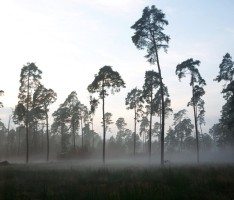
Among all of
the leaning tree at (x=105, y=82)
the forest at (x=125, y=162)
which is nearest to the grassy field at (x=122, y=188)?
the forest at (x=125, y=162)

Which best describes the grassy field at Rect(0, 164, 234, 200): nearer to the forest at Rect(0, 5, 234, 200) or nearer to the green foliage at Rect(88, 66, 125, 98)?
the forest at Rect(0, 5, 234, 200)

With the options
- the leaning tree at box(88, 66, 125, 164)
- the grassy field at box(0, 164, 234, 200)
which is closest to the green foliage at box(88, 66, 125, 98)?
the leaning tree at box(88, 66, 125, 164)

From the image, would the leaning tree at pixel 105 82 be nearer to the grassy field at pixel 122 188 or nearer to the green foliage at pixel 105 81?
the green foliage at pixel 105 81

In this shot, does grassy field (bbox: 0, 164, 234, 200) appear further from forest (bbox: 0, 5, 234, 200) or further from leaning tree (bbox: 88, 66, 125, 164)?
leaning tree (bbox: 88, 66, 125, 164)

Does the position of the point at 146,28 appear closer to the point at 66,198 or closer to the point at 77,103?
the point at 66,198

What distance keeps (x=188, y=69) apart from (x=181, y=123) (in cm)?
5784

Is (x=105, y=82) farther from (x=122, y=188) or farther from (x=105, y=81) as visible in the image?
(x=122, y=188)

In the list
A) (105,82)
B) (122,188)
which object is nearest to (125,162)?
(105,82)

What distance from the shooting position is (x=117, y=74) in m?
40.4

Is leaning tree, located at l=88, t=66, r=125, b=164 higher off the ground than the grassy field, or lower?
higher

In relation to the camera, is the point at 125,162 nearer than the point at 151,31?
No

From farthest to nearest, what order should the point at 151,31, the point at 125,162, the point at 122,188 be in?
1. the point at 125,162
2. the point at 151,31
3. the point at 122,188

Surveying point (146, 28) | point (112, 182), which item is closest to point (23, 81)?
point (146, 28)

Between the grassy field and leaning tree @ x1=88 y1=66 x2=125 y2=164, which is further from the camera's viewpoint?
leaning tree @ x1=88 y1=66 x2=125 y2=164
